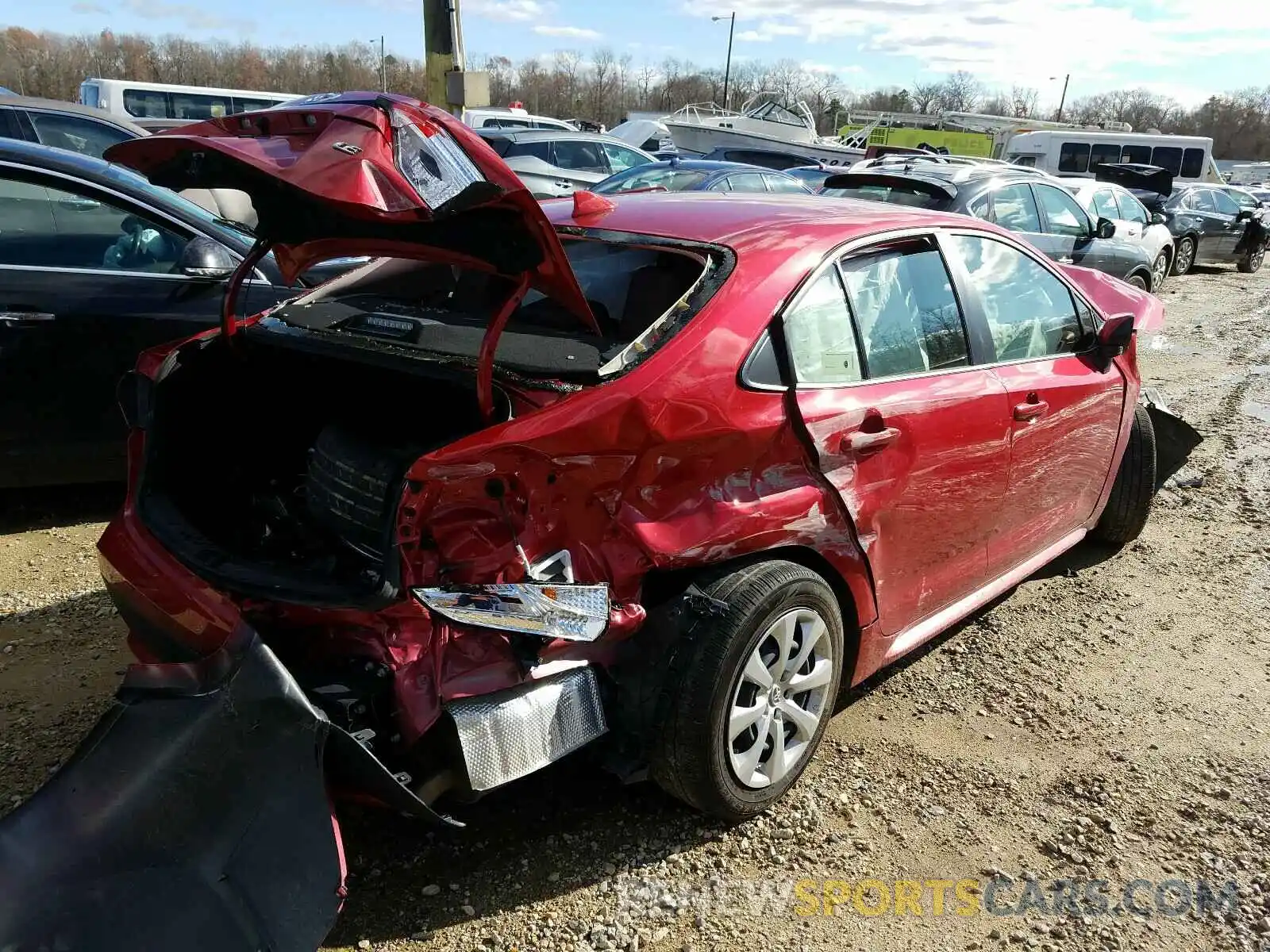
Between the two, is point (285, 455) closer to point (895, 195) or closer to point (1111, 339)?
point (1111, 339)

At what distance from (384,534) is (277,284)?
9.58 ft

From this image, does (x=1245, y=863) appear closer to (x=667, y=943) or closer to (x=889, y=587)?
(x=889, y=587)

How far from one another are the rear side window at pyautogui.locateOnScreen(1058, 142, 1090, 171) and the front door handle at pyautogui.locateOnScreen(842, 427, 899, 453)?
88.3 ft

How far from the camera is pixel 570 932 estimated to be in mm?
2334

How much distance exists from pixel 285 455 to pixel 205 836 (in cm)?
148

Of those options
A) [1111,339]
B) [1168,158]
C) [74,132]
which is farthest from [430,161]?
[1168,158]

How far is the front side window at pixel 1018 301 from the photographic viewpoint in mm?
3412

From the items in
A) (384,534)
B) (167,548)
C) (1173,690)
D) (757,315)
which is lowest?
(1173,690)

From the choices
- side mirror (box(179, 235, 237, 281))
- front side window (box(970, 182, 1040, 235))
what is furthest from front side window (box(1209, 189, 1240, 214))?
side mirror (box(179, 235, 237, 281))

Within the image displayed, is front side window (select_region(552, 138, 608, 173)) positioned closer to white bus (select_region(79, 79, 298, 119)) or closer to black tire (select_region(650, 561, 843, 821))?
white bus (select_region(79, 79, 298, 119))

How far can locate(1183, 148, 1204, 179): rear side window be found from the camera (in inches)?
1005

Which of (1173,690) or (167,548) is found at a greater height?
(167,548)

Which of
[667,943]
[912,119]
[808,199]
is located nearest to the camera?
[667,943]

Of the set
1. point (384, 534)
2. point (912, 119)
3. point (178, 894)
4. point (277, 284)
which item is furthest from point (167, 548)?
point (912, 119)
